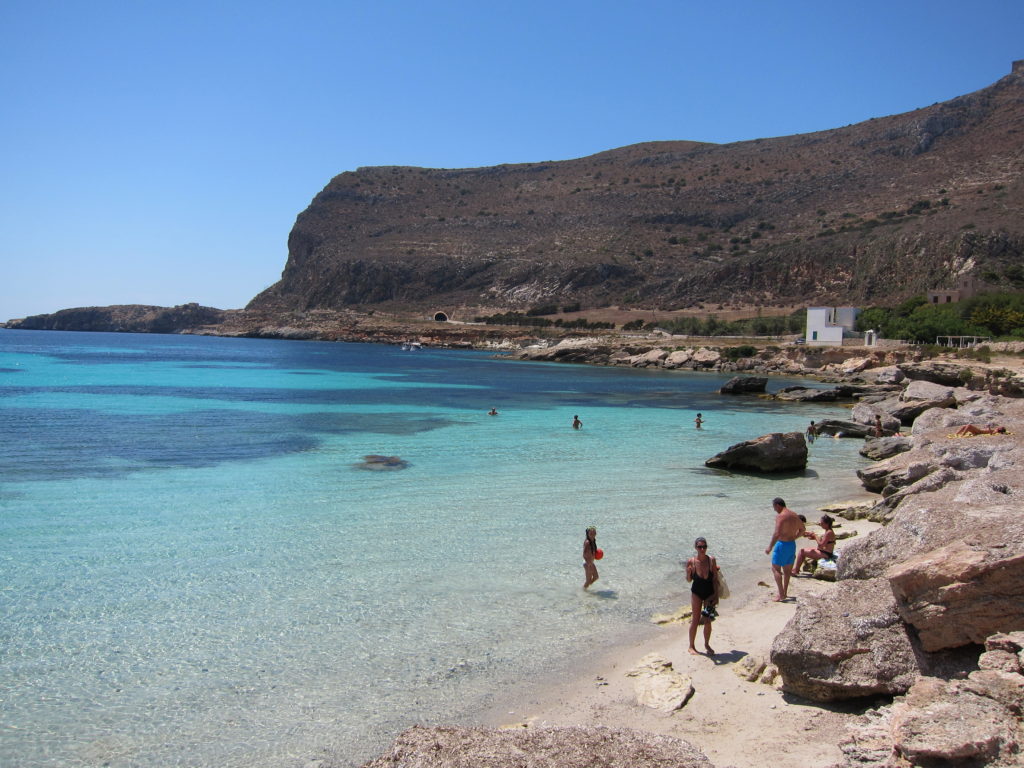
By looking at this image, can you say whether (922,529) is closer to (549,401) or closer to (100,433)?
(100,433)

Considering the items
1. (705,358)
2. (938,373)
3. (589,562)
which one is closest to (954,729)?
(589,562)

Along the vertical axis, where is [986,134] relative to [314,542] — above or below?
above

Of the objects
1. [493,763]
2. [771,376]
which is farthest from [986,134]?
[493,763]

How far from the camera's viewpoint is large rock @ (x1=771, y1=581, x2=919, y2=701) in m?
5.98

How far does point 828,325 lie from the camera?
65.4 metres

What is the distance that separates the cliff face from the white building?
17.1m

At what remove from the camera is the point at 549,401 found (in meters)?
39.1

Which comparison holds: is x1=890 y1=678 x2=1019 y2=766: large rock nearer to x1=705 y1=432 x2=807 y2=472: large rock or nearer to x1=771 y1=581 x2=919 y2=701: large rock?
x1=771 y1=581 x2=919 y2=701: large rock

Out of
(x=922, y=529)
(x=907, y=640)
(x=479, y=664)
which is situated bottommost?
(x=479, y=664)

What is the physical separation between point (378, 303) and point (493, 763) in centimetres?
12765

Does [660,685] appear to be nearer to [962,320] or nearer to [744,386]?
[744,386]

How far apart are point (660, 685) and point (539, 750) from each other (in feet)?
10.0

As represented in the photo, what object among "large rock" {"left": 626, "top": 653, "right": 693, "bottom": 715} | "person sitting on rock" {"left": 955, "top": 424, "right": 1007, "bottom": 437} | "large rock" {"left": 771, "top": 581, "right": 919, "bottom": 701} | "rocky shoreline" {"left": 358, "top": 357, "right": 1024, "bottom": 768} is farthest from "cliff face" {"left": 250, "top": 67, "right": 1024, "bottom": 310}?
"large rock" {"left": 626, "top": 653, "right": 693, "bottom": 715}

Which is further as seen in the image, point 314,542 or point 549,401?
point 549,401
